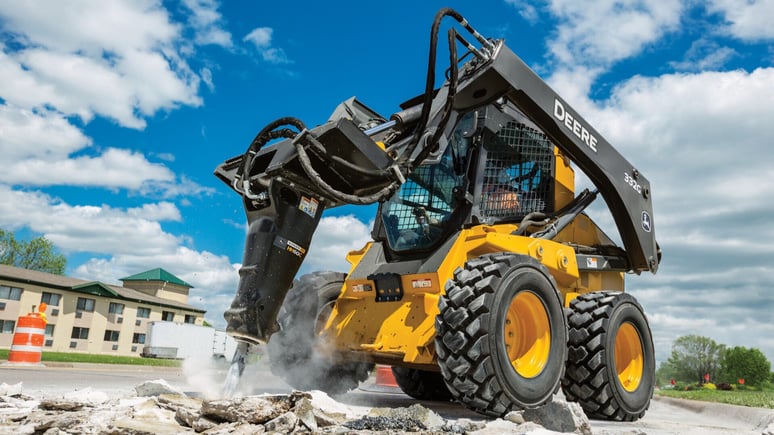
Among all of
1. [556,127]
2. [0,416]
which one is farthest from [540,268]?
[0,416]

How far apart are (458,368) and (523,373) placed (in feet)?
2.90

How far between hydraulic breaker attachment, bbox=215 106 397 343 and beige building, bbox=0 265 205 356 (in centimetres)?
3556

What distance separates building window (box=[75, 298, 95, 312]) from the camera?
38.5m

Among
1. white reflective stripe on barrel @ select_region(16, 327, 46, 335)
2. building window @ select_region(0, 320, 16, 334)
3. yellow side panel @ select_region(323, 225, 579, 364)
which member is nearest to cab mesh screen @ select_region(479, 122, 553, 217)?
yellow side panel @ select_region(323, 225, 579, 364)

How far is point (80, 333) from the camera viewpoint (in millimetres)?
38438

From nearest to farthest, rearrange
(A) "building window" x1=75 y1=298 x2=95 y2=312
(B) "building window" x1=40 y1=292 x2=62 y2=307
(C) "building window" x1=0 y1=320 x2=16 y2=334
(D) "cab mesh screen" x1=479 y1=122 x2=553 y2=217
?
(D) "cab mesh screen" x1=479 y1=122 x2=553 y2=217 < (C) "building window" x1=0 y1=320 x2=16 y2=334 < (B) "building window" x1=40 y1=292 x2=62 y2=307 < (A) "building window" x1=75 y1=298 x2=95 y2=312

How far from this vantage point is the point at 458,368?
4.29 metres

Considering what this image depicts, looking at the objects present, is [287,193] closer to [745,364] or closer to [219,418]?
[219,418]

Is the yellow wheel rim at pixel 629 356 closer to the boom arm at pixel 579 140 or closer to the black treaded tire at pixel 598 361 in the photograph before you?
the black treaded tire at pixel 598 361

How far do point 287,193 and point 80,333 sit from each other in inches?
1569

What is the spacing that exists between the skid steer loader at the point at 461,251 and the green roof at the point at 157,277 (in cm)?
4922

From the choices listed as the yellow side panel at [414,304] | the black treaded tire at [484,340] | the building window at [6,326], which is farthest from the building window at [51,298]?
the black treaded tire at [484,340]

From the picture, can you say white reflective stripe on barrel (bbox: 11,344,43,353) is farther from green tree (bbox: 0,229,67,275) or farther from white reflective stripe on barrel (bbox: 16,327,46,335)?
green tree (bbox: 0,229,67,275)

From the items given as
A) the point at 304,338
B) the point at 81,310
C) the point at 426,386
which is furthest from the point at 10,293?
the point at 304,338
